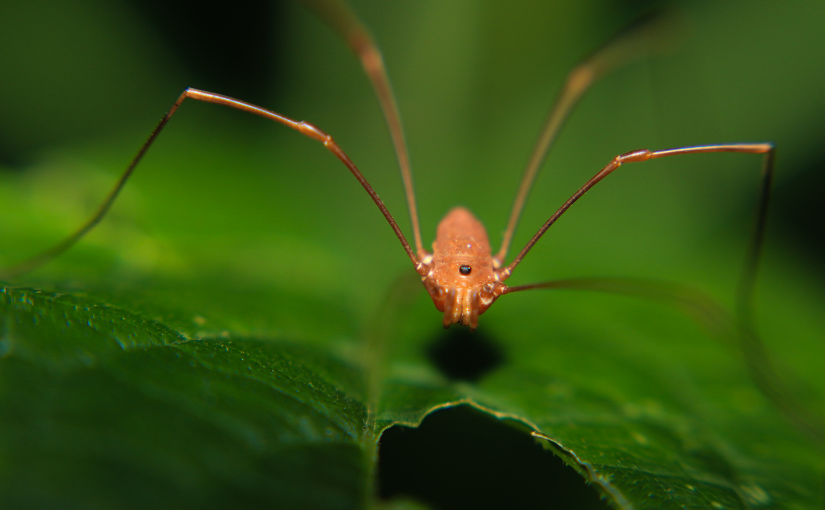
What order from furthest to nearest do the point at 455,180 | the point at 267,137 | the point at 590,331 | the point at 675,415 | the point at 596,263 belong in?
the point at 267,137, the point at 455,180, the point at 596,263, the point at 590,331, the point at 675,415

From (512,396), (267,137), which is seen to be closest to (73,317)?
(512,396)

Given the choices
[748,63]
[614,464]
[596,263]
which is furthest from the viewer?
[748,63]

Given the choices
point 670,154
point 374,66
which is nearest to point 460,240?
point 670,154

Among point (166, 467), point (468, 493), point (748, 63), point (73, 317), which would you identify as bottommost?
point (468, 493)

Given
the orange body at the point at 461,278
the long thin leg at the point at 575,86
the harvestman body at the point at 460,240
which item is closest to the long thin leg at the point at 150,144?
the harvestman body at the point at 460,240

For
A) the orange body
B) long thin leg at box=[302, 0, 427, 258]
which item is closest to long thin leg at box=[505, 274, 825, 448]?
the orange body

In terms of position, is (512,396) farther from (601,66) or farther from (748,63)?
(748,63)

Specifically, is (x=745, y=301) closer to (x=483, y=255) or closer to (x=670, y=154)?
(x=670, y=154)
